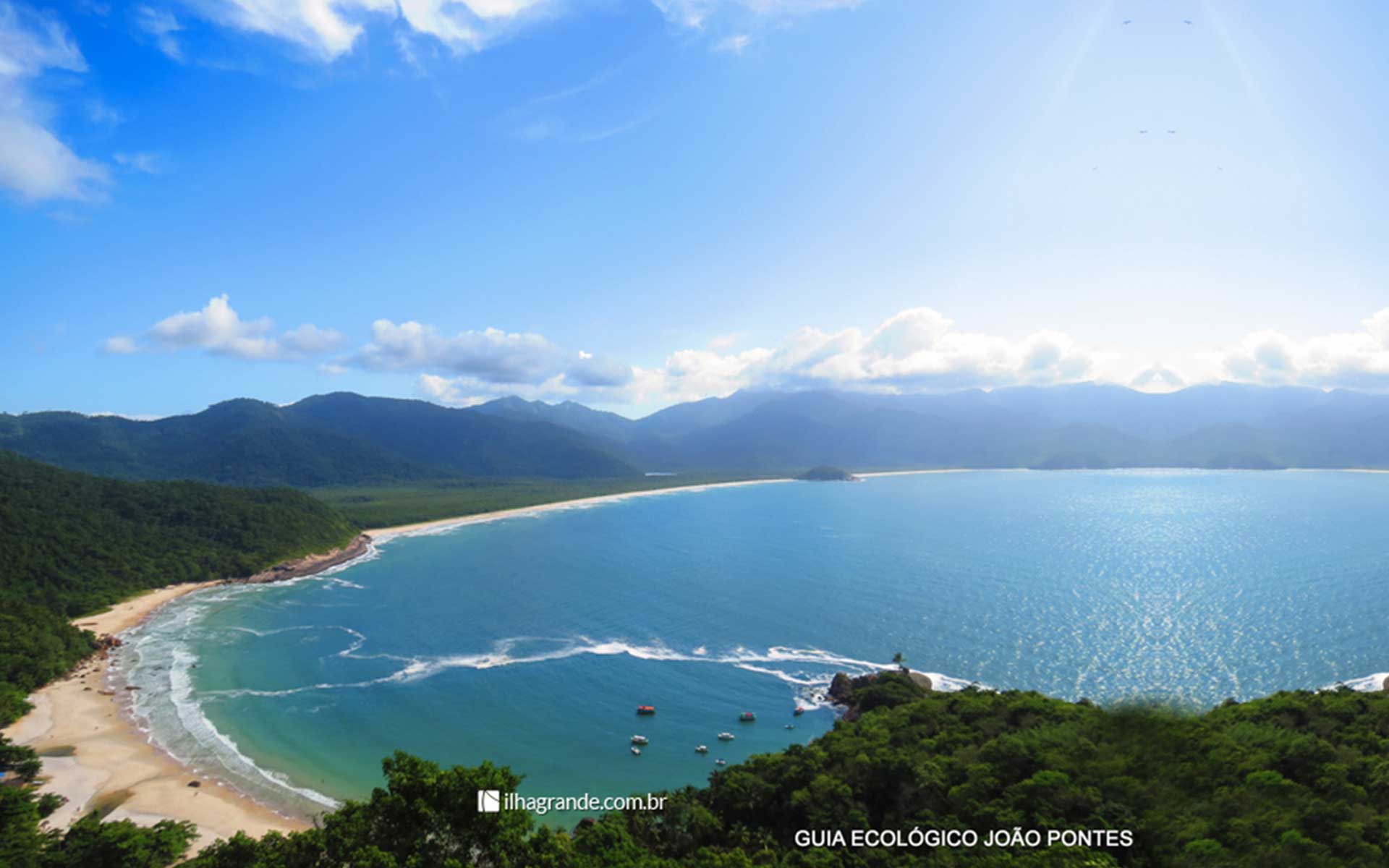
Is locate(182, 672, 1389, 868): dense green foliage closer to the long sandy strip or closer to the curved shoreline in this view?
the curved shoreline

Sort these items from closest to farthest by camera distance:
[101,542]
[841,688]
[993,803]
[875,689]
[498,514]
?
1. [993,803]
2. [875,689]
3. [841,688]
4. [101,542]
5. [498,514]

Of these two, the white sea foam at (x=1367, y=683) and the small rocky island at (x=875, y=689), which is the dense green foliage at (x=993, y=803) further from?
the white sea foam at (x=1367, y=683)

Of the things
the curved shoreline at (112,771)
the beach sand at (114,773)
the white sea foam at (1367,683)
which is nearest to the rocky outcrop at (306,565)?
the curved shoreline at (112,771)

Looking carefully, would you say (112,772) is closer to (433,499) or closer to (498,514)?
(498,514)

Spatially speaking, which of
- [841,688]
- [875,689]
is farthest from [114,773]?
[875,689]

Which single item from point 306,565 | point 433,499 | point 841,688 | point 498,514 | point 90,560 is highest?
point 433,499

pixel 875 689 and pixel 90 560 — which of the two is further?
pixel 90 560

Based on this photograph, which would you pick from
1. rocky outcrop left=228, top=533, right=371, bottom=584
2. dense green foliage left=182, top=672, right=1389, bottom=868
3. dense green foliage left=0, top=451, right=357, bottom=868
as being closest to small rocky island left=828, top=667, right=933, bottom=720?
dense green foliage left=182, top=672, right=1389, bottom=868

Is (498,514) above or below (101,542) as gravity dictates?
below
